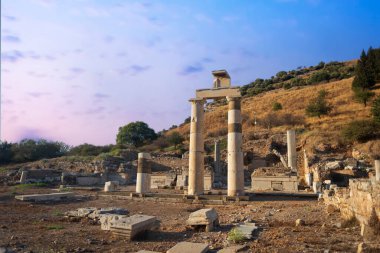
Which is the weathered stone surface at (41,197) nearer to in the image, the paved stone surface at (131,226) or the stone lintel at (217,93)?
the stone lintel at (217,93)

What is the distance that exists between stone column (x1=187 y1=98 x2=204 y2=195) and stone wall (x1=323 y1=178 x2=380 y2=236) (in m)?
8.60

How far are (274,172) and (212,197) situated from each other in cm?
800

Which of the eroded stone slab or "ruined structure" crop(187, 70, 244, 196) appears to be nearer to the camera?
the eroded stone slab

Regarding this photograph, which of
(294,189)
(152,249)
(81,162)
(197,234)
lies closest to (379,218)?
(197,234)

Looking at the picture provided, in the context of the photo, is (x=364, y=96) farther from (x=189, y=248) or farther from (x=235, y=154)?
(x=189, y=248)

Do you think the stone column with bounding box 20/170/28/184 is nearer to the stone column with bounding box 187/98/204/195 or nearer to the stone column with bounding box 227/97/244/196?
the stone column with bounding box 187/98/204/195

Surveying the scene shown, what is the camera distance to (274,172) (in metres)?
22.8

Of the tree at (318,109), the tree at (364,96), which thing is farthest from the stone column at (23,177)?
the tree at (364,96)

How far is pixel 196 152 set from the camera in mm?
17906

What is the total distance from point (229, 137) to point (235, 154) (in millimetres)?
1004

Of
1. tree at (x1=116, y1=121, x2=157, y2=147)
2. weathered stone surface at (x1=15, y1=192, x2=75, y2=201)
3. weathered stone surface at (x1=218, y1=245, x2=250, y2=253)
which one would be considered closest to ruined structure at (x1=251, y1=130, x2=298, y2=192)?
weathered stone surface at (x1=15, y1=192, x2=75, y2=201)

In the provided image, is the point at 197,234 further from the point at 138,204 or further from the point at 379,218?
the point at 138,204

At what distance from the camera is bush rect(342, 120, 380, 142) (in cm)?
3027

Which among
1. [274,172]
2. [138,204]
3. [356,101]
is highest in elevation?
[356,101]
